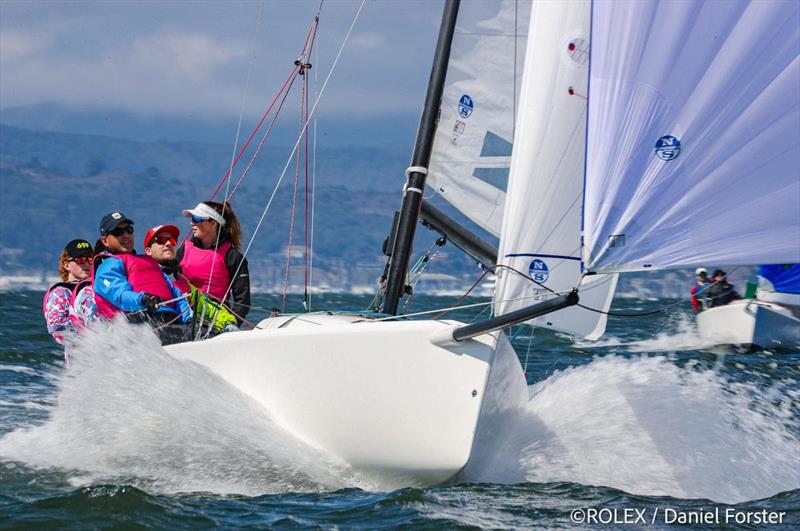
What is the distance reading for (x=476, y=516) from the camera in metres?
4.17

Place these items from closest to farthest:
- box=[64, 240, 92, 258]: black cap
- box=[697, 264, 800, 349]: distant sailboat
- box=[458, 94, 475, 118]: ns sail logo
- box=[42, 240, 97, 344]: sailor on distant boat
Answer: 1. box=[42, 240, 97, 344]: sailor on distant boat
2. box=[64, 240, 92, 258]: black cap
3. box=[458, 94, 475, 118]: ns sail logo
4. box=[697, 264, 800, 349]: distant sailboat

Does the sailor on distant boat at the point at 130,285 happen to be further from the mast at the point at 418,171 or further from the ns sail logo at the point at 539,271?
the ns sail logo at the point at 539,271

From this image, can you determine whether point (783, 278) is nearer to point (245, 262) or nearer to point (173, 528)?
point (245, 262)

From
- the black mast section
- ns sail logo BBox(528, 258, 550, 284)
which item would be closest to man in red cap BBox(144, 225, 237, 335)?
the black mast section

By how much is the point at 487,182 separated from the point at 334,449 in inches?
86.9

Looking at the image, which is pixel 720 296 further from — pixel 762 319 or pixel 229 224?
pixel 229 224

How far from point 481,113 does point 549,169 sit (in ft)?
4.53

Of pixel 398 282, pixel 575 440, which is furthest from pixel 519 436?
pixel 398 282

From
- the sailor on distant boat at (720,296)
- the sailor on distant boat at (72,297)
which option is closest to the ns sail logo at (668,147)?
the sailor on distant boat at (72,297)

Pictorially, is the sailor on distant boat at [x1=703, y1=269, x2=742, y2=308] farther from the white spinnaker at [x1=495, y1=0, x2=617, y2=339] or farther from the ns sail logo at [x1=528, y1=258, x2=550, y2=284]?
the ns sail logo at [x1=528, y1=258, x2=550, y2=284]

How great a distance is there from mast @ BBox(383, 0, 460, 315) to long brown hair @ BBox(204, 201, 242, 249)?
0.85 metres

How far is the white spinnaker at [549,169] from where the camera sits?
489 centimetres

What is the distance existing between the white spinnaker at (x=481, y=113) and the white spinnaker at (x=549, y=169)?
874mm

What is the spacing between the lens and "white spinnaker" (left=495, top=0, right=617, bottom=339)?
4887mm
